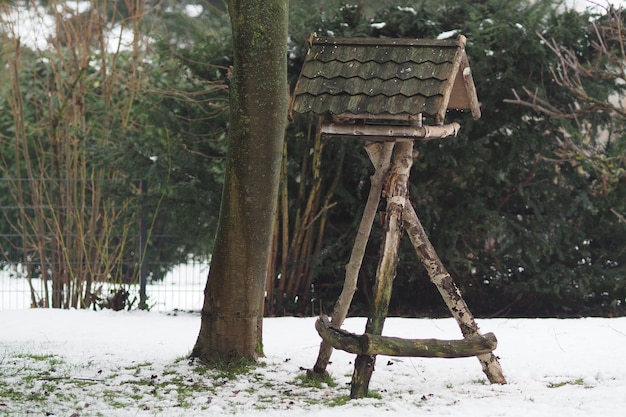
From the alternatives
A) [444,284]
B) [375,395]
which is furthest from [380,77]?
[375,395]

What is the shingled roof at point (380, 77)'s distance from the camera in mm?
5227

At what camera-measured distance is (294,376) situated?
5914mm

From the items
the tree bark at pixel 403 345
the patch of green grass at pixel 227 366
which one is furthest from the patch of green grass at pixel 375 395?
the patch of green grass at pixel 227 366

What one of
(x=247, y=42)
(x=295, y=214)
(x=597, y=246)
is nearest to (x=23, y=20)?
(x=295, y=214)

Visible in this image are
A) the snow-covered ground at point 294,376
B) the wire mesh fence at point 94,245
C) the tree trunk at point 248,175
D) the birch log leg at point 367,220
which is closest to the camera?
the snow-covered ground at point 294,376

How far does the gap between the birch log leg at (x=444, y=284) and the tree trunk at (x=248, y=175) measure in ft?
3.17

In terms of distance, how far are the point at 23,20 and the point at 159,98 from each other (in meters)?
1.81

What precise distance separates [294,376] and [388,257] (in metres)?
1.13

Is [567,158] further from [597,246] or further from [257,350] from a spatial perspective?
[257,350]

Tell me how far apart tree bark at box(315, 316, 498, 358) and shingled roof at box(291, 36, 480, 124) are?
123 centimetres

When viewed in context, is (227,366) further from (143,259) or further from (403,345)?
(143,259)

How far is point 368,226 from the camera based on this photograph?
552cm

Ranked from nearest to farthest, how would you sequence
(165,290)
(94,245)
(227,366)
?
1. (227,366)
2. (94,245)
3. (165,290)

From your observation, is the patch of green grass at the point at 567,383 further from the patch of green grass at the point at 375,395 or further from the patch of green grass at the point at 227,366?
the patch of green grass at the point at 227,366
